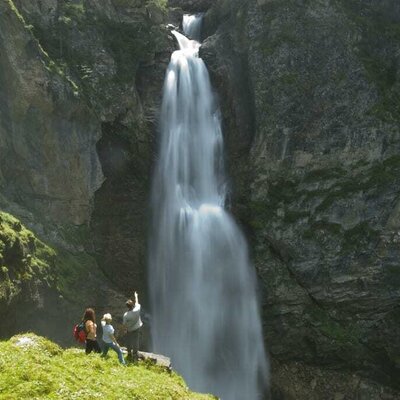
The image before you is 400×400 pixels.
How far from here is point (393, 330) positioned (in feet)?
82.3

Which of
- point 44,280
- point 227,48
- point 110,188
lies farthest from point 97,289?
point 227,48

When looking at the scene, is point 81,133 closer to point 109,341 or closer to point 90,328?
point 90,328

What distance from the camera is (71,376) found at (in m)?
9.94

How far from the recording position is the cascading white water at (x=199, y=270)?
24703 millimetres

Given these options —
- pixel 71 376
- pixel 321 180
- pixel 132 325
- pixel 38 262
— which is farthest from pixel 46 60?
pixel 71 376

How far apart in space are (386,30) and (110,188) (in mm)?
19209

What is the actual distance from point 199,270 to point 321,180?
840 cm

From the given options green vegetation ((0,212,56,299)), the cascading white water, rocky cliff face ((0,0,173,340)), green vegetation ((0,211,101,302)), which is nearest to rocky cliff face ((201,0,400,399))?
the cascading white water

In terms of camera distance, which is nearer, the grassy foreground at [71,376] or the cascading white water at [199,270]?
the grassy foreground at [71,376]

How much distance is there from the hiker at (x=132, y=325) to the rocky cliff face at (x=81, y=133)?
331 inches

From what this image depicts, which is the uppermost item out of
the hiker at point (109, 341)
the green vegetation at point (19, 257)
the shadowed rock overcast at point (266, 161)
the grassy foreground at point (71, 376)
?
the shadowed rock overcast at point (266, 161)

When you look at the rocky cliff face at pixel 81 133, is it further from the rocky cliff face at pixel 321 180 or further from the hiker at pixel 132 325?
the hiker at pixel 132 325

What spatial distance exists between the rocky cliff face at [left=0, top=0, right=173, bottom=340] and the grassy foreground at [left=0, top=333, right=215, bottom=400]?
9300 millimetres

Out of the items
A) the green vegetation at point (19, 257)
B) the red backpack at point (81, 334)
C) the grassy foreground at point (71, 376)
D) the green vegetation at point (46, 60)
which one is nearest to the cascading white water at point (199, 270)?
the green vegetation at point (46, 60)
